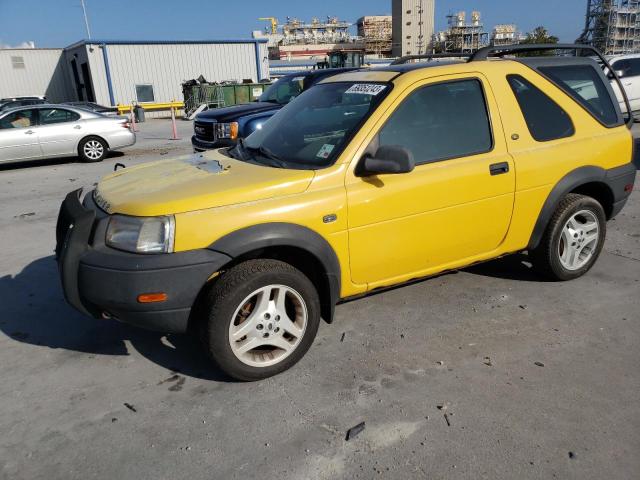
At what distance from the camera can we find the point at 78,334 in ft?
12.2

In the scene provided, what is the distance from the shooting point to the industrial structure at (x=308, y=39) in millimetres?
102125

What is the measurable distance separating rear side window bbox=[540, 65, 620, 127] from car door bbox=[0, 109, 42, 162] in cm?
1120

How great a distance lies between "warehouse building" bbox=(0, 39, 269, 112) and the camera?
29859 mm

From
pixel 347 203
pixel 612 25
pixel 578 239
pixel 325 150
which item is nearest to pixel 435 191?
pixel 347 203

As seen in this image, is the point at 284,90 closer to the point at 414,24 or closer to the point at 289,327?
the point at 289,327

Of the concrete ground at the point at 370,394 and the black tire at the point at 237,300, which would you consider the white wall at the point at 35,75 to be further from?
the black tire at the point at 237,300

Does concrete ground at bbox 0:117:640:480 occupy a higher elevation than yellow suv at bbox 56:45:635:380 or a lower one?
lower

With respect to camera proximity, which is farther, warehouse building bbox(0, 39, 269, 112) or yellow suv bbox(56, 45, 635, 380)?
warehouse building bbox(0, 39, 269, 112)

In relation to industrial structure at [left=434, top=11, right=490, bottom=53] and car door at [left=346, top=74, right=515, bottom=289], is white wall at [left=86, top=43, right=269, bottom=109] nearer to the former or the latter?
car door at [left=346, top=74, right=515, bottom=289]

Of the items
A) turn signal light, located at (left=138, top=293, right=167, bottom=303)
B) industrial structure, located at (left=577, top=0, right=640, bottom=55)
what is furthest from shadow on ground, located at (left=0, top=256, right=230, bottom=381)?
industrial structure, located at (left=577, top=0, right=640, bottom=55)

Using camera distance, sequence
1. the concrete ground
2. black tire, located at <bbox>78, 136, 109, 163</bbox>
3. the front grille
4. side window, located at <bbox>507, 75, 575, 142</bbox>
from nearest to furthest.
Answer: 1. the concrete ground
2. side window, located at <bbox>507, 75, 575, 142</bbox>
3. the front grille
4. black tire, located at <bbox>78, 136, 109, 163</bbox>

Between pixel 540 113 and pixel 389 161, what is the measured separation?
156 cm

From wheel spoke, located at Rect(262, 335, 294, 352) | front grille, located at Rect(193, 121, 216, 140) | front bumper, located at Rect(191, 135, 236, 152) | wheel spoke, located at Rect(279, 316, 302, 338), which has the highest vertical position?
front grille, located at Rect(193, 121, 216, 140)

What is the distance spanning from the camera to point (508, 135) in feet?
11.8
